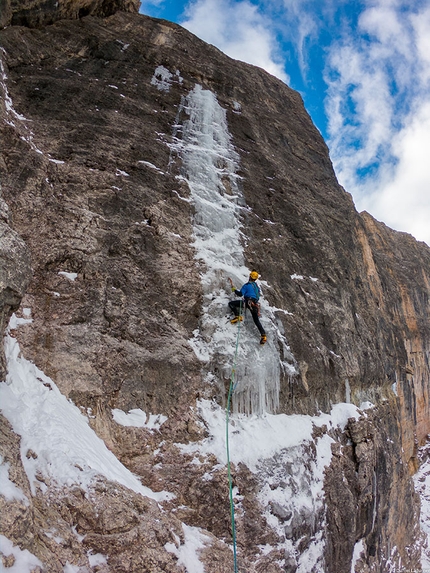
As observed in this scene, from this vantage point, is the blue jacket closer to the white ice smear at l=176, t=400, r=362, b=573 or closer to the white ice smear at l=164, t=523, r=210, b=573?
the white ice smear at l=176, t=400, r=362, b=573

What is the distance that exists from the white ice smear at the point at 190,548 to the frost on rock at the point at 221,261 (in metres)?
2.52

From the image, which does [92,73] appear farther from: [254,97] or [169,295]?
[169,295]

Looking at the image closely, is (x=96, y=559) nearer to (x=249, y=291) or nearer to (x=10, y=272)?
(x=10, y=272)

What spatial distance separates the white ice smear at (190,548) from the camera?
4.98 meters

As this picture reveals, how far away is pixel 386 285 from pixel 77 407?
1738 cm

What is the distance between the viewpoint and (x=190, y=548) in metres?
5.33

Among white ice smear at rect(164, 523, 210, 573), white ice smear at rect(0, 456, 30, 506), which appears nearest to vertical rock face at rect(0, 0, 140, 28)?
white ice smear at rect(0, 456, 30, 506)

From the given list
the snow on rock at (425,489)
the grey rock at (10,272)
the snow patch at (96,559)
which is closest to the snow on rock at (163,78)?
the grey rock at (10,272)

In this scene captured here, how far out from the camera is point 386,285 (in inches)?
765

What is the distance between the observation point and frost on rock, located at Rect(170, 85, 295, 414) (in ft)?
26.7

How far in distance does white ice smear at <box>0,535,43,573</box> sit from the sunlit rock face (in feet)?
0.14

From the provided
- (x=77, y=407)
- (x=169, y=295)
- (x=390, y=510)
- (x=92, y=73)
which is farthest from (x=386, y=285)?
(x=77, y=407)

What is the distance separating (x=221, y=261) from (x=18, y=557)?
7132mm

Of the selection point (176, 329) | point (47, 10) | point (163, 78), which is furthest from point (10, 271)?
point (47, 10)
